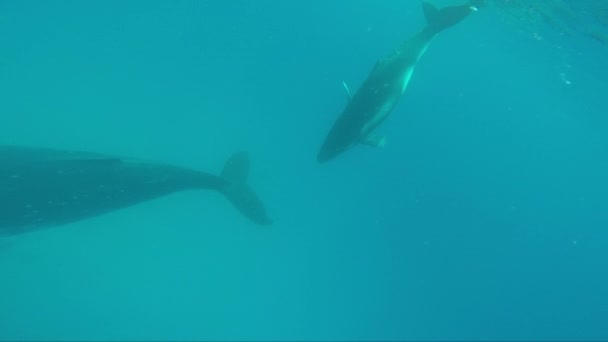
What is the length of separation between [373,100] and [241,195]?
8104mm

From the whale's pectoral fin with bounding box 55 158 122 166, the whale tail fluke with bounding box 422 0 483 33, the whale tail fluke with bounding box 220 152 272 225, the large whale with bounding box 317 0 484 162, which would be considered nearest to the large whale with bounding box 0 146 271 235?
the whale's pectoral fin with bounding box 55 158 122 166

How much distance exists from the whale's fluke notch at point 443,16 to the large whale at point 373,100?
15 millimetres

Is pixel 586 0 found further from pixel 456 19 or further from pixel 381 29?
pixel 381 29

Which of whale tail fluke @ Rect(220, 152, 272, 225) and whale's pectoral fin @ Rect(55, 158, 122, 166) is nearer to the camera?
whale's pectoral fin @ Rect(55, 158, 122, 166)

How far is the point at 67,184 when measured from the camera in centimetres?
858

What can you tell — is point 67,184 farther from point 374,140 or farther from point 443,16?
point 443,16

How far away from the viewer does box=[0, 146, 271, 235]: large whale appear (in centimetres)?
802

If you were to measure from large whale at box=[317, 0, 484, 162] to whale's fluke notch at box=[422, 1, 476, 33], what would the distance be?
0.01 m

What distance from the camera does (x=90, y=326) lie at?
28547 millimetres

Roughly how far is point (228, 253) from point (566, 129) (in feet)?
157

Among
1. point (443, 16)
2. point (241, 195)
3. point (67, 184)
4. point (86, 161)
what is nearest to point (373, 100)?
point (443, 16)

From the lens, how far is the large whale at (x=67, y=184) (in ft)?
26.3

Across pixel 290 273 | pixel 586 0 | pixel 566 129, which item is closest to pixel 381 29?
pixel 566 129

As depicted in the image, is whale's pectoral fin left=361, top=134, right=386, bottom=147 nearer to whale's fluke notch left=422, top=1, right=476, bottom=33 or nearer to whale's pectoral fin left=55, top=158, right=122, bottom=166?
whale's fluke notch left=422, top=1, right=476, bottom=33
